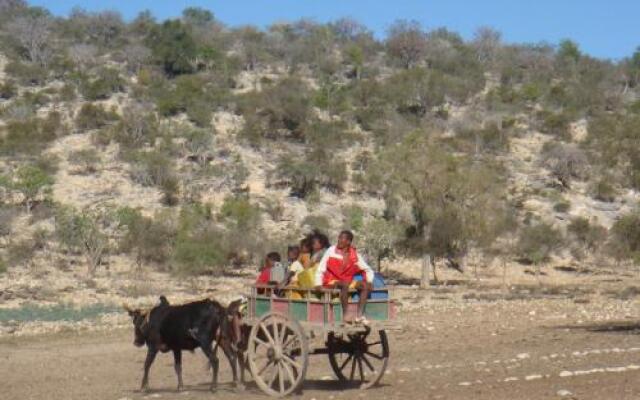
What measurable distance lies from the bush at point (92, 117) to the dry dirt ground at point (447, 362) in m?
37.1

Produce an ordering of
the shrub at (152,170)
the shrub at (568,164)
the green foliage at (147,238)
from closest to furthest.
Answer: the green foliage at (147,238), the shrub at (152,170), the shrub at (568,164)

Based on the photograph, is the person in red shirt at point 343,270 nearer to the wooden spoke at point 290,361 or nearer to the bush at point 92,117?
the wooden spoke at point 290,361

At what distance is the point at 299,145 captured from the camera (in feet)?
194

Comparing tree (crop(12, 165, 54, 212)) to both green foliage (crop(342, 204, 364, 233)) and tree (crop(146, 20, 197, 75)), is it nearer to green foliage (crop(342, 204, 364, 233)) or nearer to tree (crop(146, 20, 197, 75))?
green foliage (crop(342, 204, 364, 233))

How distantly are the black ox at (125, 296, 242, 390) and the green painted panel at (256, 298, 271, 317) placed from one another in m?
0.40

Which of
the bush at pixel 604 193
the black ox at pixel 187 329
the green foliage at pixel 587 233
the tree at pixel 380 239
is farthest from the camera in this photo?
the bush at pixel 604 193

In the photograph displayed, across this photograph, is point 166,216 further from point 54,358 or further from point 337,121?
point 54,358

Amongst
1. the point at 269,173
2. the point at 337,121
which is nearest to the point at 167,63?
the point at 337,121

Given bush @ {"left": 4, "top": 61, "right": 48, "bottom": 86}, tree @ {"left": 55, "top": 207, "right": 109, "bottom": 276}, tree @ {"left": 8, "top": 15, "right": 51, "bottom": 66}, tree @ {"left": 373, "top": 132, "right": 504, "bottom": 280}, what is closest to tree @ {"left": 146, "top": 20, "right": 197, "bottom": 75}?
tree @ {"left": 8, "top": 15, "right": 51, "bottom": 66}

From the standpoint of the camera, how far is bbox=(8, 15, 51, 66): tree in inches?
2854

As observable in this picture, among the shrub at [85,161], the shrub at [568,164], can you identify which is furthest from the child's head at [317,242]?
the shrub at [568,164]

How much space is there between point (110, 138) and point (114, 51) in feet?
70.5

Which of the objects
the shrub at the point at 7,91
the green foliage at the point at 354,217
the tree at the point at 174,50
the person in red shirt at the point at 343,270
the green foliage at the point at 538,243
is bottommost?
the person in red shirt at the point at 343,270

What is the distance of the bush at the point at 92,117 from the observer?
5888 cm
